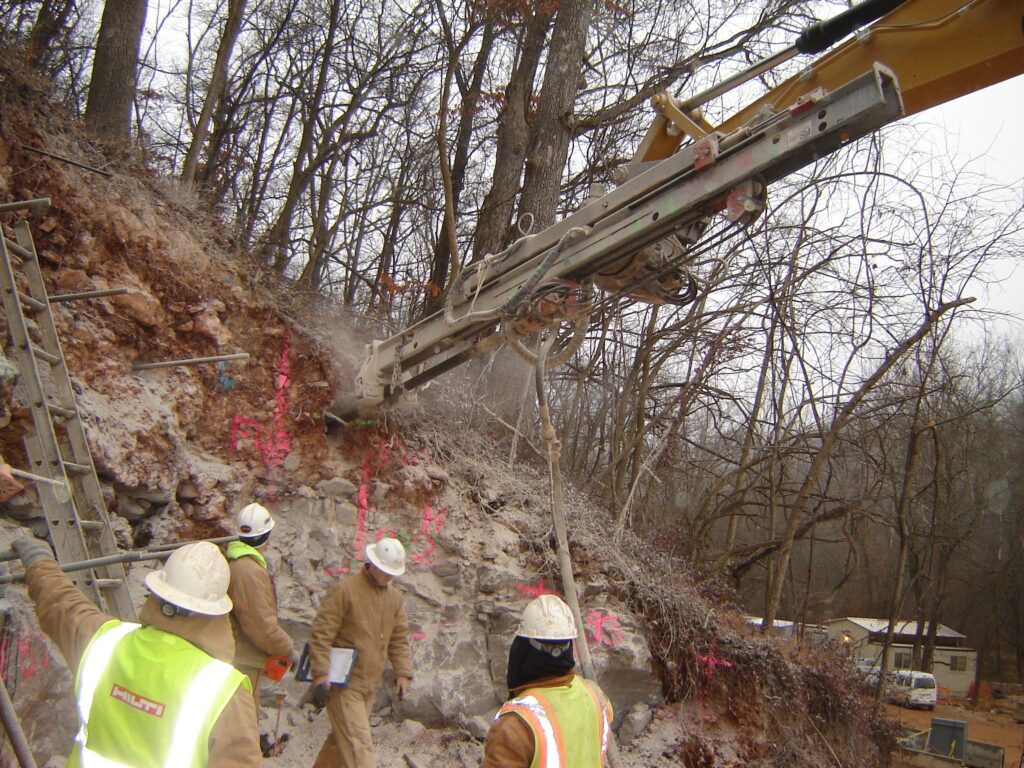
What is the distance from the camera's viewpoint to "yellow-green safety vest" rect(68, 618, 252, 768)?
2.49 m

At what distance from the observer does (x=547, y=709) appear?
2844mm

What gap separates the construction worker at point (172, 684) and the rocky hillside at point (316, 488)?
2784 millimetres

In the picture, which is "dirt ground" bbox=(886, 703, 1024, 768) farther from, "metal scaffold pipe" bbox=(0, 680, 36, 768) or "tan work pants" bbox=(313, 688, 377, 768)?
"metal scaffold pipe" bbox=(0, 680, 36, 768)

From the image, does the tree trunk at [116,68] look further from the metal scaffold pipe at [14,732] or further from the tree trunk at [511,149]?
the metal scaffold pipe at [14,732]

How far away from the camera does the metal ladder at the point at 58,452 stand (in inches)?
183

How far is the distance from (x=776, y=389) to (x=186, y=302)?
1014cm

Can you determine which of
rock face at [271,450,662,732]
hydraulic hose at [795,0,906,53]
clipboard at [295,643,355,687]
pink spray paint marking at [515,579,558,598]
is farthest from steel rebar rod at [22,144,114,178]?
hydraulic hose at [795,0,906,53]

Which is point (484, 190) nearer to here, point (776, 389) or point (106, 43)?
point (776, 389)

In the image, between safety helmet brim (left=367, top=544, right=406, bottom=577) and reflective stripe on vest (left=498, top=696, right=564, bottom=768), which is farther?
safety helmet brim (left=367, top=544, right=406, bottom=577)

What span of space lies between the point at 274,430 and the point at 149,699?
5.00 meters

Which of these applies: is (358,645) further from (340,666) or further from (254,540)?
(254,540)

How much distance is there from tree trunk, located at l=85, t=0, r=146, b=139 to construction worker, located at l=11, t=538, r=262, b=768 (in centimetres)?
787

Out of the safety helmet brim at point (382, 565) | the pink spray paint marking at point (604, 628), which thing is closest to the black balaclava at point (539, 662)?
the safety helmet brim at point (382, 565)

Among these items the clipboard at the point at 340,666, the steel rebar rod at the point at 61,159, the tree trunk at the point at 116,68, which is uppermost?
the tree trunk at the point at 116,68
